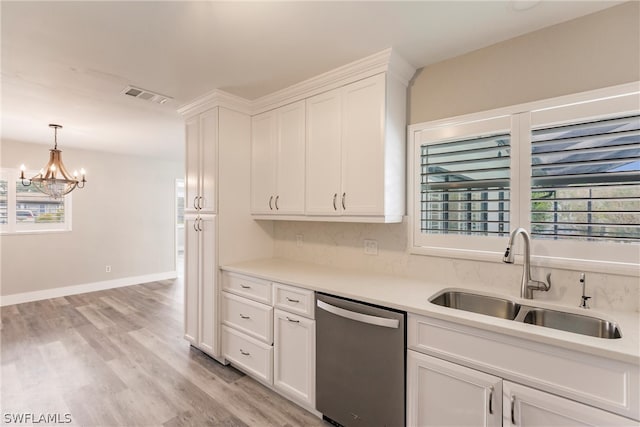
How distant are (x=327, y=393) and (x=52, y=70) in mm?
3056

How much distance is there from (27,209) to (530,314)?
21.3 feet

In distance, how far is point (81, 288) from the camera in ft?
16.9

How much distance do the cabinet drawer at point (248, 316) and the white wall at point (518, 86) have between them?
33.3 inches

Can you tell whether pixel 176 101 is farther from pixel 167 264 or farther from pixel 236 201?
pixel 167 264

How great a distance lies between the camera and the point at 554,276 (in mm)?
1764

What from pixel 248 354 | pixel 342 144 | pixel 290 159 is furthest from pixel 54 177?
pixel 342 144

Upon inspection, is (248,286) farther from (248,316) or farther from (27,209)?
Result: (27,209)

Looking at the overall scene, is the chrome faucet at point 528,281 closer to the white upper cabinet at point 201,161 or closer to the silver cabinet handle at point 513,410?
the silver cabinet handle at point 513,410

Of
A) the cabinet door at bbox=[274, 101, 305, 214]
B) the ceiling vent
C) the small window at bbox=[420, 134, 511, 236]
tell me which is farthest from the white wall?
the ceiling vent

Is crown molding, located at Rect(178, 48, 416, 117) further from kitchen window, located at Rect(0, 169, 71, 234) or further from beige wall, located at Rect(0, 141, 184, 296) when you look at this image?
kitchen window, located at Rect(0, 169, 71, 234)

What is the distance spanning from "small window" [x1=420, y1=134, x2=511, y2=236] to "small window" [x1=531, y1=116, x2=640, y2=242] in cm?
17

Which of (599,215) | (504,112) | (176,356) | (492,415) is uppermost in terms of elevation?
(504,112)

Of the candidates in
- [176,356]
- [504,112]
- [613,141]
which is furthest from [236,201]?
[613,141]

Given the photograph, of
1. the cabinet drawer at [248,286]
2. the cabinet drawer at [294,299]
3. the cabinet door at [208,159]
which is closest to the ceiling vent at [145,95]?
the cabinet door at [208,159]
